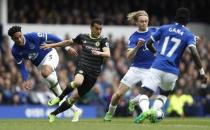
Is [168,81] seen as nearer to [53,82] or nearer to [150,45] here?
[150,45]

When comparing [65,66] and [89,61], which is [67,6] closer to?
[65,66]

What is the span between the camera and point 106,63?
32781mm

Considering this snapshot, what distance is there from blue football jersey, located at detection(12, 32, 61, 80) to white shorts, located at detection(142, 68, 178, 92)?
2965 mm

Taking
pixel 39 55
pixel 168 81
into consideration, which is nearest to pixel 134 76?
A: pixel 168 81

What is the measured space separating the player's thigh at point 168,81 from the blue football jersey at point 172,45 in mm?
89

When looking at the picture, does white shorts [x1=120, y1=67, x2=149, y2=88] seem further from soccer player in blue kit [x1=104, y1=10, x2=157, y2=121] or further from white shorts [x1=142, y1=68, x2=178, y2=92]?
white shorts [x1=142, y1=68, x2=178, y2=92]

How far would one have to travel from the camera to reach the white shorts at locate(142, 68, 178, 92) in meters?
17.6

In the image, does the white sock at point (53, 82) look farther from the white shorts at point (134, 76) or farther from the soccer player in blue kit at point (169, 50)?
the soccer player in blue kit at point (169, 50)

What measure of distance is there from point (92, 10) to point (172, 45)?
19767 millimetres

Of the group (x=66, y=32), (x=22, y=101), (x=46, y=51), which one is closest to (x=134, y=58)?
(x=46, y=51)

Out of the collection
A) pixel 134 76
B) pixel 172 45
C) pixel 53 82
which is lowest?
pixel 53 82

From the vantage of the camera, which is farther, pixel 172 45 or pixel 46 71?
pixel 46 71

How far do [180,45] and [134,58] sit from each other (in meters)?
2.50

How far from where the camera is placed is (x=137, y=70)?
1981 centimetres
